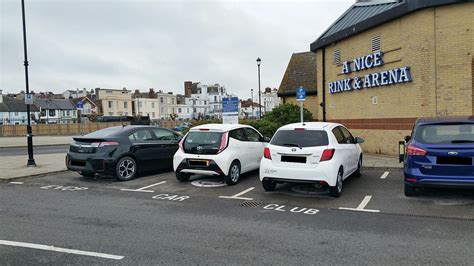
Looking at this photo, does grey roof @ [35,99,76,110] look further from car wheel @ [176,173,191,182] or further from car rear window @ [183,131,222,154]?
car rear window @ [183,131,222,154]

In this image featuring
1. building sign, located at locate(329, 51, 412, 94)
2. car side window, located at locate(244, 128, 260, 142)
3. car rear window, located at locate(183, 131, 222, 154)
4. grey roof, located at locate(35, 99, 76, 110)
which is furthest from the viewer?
grey roof, located at locate(35, 99, 76, 110)

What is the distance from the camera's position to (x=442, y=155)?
23.2 ft

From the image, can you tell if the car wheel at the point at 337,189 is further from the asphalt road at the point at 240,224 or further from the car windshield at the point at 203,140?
the car windshield at the point at 203,140

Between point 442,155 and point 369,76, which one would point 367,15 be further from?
point 442,155

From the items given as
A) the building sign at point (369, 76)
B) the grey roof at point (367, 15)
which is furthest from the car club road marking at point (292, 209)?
the grey roof at point (367, 15)

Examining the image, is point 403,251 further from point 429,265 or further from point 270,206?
point 270,206

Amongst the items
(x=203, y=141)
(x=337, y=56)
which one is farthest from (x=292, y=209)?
(x=337, y=56)

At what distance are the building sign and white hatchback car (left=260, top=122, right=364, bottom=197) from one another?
5810 millimetres

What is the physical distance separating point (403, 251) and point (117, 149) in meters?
7.72

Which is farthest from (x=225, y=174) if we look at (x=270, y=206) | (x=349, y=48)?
(x=349, y=48)

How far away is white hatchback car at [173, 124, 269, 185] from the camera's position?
30.9ft

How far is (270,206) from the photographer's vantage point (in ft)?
24.5

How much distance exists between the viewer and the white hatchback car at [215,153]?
9.41m

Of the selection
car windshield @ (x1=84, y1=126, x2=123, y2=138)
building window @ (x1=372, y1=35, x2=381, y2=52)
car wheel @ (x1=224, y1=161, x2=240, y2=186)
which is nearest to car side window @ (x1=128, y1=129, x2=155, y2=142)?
car windshield @ (x1=84, y1=126, x2=123, y2=138)
